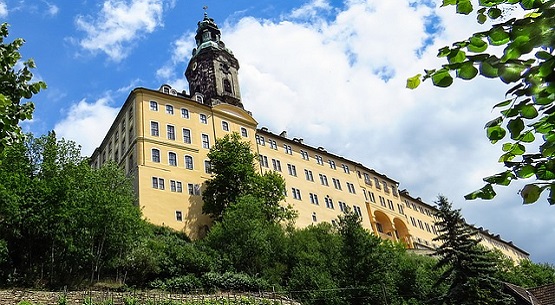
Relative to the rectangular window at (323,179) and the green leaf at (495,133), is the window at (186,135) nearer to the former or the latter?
the rectangular window at (323,179)

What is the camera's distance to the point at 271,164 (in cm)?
5872

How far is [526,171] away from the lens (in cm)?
302

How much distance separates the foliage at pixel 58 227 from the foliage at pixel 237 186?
52.8 ft

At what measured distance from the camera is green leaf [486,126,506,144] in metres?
2.95

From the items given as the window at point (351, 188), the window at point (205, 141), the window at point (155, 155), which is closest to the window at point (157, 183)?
the window at point (155, 155)

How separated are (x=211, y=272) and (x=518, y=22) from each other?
102ft

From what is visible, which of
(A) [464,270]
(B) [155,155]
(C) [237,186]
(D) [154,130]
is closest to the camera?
(A) [464,270]

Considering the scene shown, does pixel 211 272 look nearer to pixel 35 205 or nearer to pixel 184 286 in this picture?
pixel 184 286

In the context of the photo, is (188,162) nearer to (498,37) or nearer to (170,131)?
(170,131)

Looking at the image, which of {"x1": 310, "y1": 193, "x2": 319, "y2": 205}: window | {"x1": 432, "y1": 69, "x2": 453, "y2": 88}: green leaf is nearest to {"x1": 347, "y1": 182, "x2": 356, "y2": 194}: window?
{"x1": 310, "y1": 193, "x2": 319, "y2": 205}: window

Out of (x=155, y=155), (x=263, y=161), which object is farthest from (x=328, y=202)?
(x=155, y=155)

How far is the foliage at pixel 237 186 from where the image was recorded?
46.2 metres

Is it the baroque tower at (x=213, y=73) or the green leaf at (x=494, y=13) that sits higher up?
the baroque tower at (x=213, y=73)

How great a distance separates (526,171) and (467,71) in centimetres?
90
